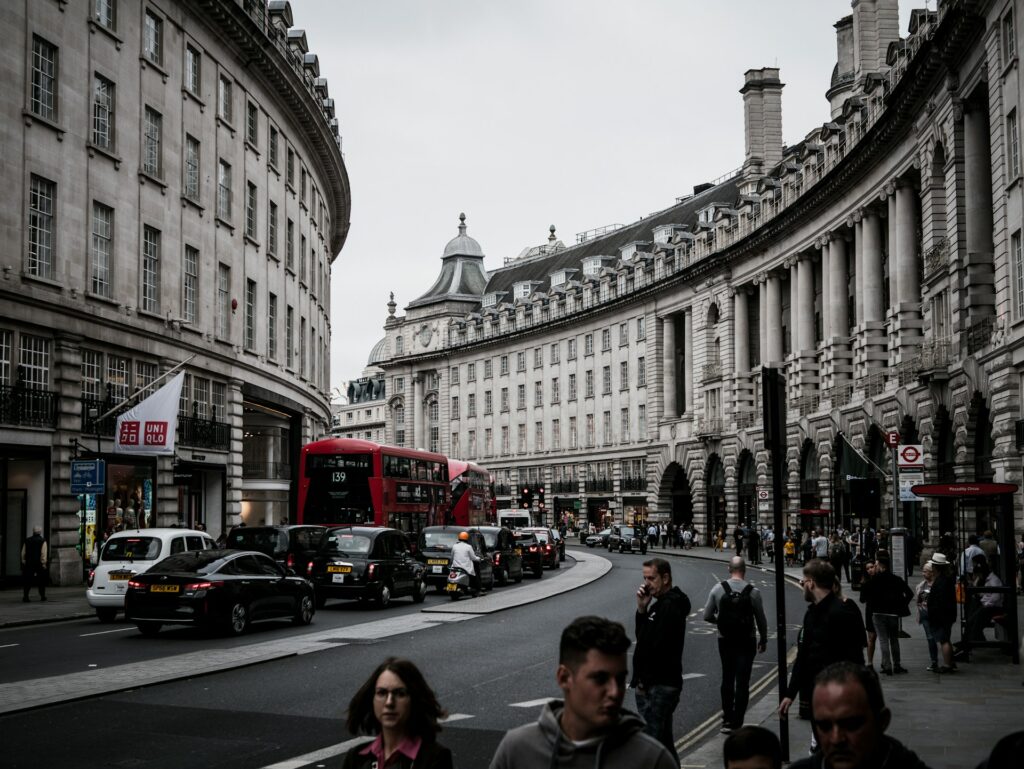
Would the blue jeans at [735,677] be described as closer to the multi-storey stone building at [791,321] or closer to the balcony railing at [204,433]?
the multi-storey stone building at [791,321]

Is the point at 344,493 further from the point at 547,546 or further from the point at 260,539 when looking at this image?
the point at 547,546

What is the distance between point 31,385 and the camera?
30453 mm

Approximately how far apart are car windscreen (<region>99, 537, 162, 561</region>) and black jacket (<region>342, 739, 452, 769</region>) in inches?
779

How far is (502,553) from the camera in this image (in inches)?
1410

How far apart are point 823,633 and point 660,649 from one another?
56.2 inches

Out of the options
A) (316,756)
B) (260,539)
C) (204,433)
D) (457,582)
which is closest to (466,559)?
(457,582)

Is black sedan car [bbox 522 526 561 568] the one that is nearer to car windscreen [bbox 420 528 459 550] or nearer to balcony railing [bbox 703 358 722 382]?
car windscreen [bbox 420 528 459 550]

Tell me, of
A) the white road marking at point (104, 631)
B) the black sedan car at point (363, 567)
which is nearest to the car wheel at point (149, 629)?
the white road marking at point (104, 631)

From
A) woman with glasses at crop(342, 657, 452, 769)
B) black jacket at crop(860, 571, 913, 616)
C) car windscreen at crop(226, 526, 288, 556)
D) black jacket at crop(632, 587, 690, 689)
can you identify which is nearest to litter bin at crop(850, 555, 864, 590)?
car windscreen at crop(226, 526, 288, 556)

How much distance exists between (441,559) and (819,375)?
35308 mm

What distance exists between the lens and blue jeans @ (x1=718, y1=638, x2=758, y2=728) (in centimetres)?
1175

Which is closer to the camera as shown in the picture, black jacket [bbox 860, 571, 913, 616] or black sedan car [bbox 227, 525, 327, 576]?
black jacket [bbox 860, 571, 913, 616]

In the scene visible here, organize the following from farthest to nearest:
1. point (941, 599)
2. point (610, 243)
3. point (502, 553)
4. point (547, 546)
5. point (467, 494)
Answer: point (610, 243)
point (467, 494)
point (547, 546)
point (502, 553)
point (941, 599)

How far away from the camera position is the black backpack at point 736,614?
12.0m
